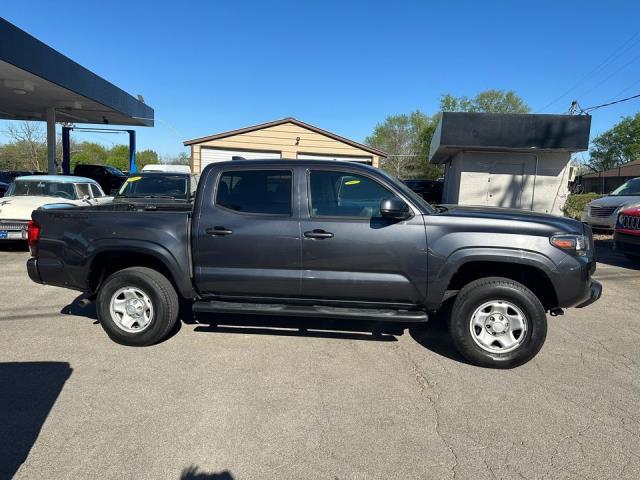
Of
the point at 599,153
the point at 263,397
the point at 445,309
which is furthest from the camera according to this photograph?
the point at 599,153

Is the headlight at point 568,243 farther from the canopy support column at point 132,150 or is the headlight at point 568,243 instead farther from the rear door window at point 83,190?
the canopy support column at point 132,150

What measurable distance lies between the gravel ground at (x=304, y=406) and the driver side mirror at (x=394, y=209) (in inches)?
54.5

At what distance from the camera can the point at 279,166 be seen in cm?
444

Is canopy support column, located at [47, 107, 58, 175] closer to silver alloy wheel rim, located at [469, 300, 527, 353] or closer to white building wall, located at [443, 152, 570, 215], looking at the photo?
white building wall, located at [443, 152, 570, 215]

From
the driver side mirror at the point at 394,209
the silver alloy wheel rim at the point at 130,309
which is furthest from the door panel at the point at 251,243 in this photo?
the driver side mirror at the point at 394,209

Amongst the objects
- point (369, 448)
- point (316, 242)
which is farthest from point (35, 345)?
point (369, 448)

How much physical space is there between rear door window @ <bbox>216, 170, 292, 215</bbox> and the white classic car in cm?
613

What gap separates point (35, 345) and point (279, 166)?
3037mm

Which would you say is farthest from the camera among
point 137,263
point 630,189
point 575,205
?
point 575,205

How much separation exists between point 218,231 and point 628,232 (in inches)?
329

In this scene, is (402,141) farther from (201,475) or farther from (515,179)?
(201,475)

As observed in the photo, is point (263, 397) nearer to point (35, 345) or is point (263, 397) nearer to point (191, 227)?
point (191, 227)

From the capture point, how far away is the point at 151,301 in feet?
14.4

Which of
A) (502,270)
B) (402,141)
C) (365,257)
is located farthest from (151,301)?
(402,141)
